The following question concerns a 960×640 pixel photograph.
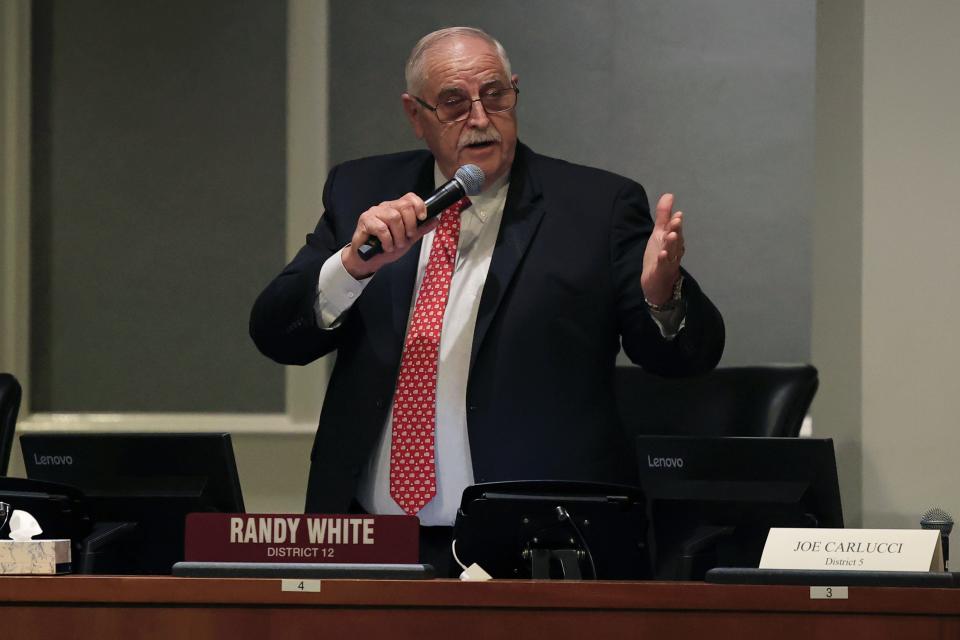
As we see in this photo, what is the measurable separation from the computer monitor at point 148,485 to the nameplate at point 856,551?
87 centimetres

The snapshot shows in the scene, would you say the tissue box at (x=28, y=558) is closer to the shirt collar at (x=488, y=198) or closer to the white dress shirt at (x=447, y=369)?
the white dress shirt at (x=447, y=369)

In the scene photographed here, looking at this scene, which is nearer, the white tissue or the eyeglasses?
the white tissue

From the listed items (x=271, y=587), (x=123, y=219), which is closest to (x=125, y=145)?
(x=123, y=219)

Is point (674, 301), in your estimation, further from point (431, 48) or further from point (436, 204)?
point (431, 48)

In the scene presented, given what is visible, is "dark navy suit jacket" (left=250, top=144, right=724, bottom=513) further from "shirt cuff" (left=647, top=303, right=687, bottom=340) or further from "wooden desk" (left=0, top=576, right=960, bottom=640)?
"wooden desk" (left=0, top=576, right=960, bottom=640)

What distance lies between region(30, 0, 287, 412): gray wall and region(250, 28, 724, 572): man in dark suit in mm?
1672

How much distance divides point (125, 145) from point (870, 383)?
2.55m

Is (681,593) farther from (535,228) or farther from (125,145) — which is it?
(125,145)

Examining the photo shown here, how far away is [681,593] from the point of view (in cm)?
148

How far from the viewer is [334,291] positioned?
2379 mm

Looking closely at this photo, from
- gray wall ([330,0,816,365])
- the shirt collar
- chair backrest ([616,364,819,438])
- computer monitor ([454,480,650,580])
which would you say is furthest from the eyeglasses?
gray wall ([330,0,816,365])

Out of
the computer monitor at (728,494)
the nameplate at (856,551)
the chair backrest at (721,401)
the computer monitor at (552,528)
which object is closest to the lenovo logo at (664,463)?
the computer monitor at (728,494)

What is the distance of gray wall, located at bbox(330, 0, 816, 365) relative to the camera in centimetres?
421

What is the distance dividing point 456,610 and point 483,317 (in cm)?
100
